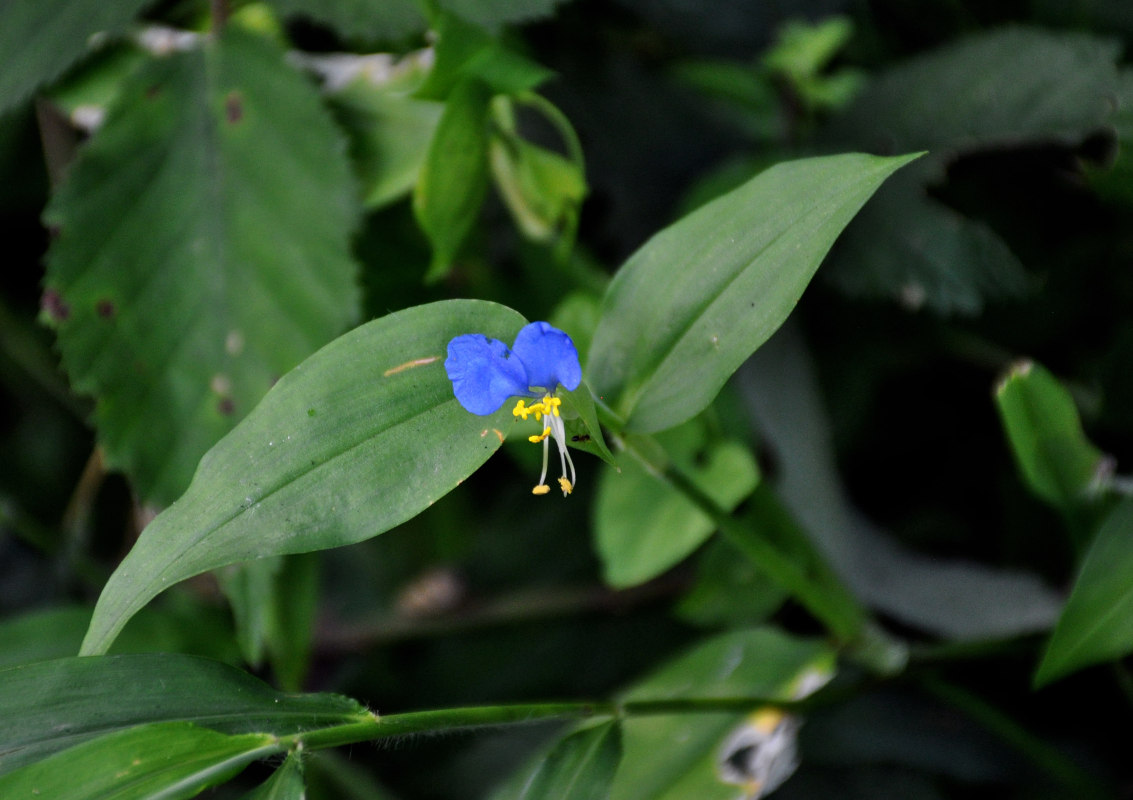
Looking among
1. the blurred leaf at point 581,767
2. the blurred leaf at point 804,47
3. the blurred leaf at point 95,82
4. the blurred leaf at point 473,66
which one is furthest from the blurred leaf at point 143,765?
the blurred leaf at point 804,47

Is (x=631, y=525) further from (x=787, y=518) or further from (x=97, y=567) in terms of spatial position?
(x=97, y=567)

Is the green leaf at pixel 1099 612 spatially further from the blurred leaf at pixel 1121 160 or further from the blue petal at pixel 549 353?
the blue petal at pixel 549 353

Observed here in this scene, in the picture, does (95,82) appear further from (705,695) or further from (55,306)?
(705,695)

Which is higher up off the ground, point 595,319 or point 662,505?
point 595,319

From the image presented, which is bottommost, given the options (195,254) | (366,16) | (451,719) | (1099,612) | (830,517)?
(830,517)

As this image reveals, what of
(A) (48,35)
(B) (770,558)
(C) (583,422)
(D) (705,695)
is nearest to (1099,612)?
(B) (770,558)

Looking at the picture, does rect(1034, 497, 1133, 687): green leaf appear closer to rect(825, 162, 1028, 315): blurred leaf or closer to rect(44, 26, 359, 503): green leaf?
rect(825, 162, 1028, 315): blurred leaf

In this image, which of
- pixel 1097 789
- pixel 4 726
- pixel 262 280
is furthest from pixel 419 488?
pixel 1097 789
